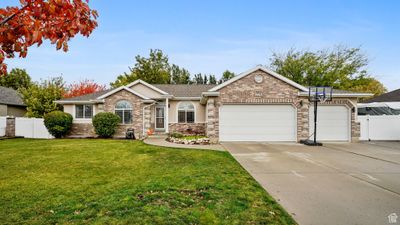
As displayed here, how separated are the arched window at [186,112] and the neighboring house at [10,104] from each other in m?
20.5

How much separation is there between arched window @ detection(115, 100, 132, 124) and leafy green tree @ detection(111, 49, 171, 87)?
17745 millimetres

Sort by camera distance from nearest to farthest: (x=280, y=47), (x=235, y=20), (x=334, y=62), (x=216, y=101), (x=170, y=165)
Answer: (x=170, y=165), (x=216, y=101), (x=235, y=20), (x=334, y=62), (x=280, y=47)

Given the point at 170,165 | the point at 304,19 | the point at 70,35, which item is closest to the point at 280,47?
the point at 304,19

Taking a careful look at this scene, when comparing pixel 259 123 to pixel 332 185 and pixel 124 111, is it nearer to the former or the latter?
pixel 332 185

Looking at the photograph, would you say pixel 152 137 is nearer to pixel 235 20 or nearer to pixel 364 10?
pixel 235 20

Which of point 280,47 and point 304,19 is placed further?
point 280,47

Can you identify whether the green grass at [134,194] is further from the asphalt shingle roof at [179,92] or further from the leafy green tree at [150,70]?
the leafy green tree at [150,70]

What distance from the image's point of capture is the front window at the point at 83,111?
17438 mm

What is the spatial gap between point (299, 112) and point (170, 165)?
32.2 ft

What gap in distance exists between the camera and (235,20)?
57.0ft

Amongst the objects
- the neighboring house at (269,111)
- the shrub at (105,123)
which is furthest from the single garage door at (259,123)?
the shrub at (105,123)

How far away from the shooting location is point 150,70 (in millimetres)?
33812

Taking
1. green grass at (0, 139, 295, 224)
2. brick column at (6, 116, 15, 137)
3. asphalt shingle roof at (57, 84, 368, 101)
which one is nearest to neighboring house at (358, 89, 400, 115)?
asphalt shingle roof at (57, 84, 368, 101)

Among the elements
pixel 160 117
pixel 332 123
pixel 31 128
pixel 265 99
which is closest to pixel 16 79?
pixel 31 128
